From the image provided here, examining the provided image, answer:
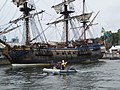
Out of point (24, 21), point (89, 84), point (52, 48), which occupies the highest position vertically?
point (24, 21)

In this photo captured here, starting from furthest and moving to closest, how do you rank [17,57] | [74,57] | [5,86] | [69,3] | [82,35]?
[82,35], [69,3], [74,57], [17,57], [5,86]

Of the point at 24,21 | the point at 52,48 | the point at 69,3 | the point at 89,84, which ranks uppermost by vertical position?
the point at 69,3

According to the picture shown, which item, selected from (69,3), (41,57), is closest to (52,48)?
(41,57)

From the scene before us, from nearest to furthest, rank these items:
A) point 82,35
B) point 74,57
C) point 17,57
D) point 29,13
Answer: point 17,57 < point 29,13 < point 74,57 < point 82,35

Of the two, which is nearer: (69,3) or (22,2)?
(22,2)

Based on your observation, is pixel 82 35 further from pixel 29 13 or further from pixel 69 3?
pixel 29 13

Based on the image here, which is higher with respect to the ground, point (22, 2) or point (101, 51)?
point (22, 2)

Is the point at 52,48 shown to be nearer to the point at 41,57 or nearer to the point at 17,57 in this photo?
the point at 41,57

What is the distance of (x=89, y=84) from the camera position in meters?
46.3

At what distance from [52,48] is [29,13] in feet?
39.3

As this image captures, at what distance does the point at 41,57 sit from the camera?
89.2m

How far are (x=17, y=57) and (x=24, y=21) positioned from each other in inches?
497

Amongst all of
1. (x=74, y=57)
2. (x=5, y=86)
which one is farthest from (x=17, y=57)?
(x=5, y=86)

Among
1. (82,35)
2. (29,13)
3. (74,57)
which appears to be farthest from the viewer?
(82,35)
